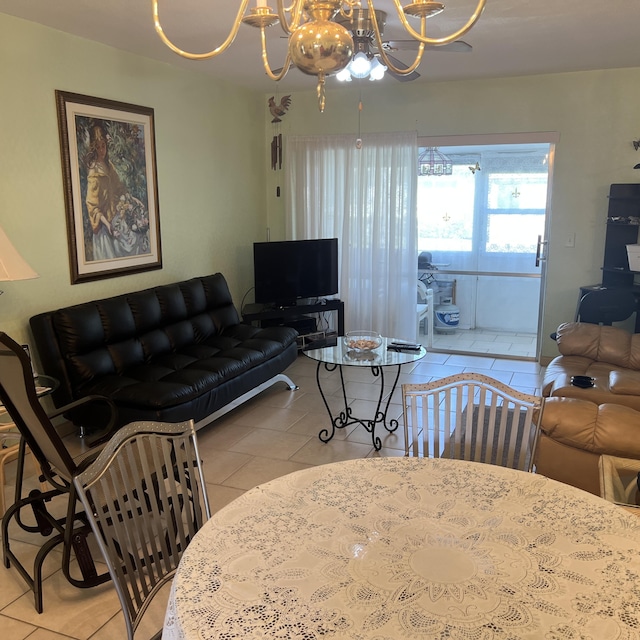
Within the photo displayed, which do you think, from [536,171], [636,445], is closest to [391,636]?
[636,445]

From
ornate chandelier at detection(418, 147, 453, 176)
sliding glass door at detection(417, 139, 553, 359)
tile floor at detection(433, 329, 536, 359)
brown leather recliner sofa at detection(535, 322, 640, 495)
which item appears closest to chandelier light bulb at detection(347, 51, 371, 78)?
brown leather recliner sofa at detection(535, 322, 640, 495)

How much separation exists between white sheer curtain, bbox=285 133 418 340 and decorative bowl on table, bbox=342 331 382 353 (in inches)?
77.1

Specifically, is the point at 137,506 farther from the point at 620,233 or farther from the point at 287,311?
the point at 620,233

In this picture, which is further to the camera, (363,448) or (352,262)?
(352,262)

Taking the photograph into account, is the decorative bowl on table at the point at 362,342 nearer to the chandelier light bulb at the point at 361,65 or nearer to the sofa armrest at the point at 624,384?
the sofa armrest at the point at 624,384

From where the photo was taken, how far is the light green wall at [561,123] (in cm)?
500

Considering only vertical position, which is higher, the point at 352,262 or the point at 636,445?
the point at 352,262

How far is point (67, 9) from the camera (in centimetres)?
332

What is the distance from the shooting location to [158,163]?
4723 millimetres

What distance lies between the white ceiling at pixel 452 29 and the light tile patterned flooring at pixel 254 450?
2.58 metres

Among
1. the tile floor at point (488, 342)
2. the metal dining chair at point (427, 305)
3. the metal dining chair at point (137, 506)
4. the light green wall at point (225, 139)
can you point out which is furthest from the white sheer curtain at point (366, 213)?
the metal dining chair at point (137, 506)

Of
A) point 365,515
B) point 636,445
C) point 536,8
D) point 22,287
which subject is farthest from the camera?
point 22,287

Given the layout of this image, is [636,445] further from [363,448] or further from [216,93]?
[216,93]

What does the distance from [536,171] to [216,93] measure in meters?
3.50
